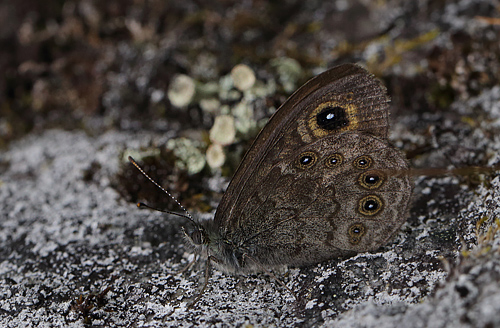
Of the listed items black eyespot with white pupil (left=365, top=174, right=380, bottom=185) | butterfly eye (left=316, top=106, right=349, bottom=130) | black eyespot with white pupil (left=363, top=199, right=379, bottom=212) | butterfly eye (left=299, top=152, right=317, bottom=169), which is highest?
butterfly eye (left=316, top=106, right=349, bottom=130)

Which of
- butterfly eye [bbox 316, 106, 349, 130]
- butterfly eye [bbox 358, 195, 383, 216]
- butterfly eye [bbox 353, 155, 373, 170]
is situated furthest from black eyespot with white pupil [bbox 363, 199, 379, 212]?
butterfly eye [bbox 316, 106, 349, 130]

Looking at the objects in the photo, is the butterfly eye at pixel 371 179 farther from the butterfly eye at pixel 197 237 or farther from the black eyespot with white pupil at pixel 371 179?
the butterfly eye at pixel 197 237

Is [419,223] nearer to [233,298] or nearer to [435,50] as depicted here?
[233,298]

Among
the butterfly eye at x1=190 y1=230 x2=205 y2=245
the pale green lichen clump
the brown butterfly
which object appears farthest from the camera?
the pale green lichen clump

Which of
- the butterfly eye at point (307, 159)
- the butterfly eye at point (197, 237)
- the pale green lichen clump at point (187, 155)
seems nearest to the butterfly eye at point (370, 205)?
the butterfly eye at point (307, 159)

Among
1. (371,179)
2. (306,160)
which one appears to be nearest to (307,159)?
(306,160)

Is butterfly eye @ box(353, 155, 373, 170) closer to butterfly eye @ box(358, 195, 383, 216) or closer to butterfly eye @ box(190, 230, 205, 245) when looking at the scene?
butterfly eye @ box(358, 195, 383, 216)
